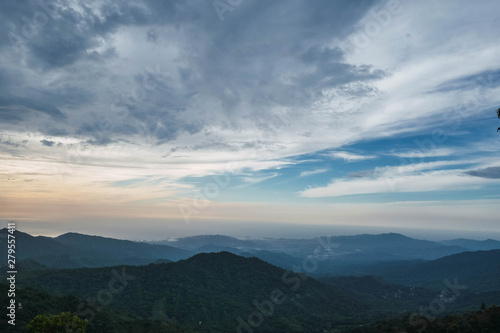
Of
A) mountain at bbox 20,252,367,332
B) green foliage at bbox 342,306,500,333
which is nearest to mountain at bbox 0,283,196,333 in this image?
mountain at bbox 20,252,367,332

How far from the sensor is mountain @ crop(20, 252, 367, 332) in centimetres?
10812

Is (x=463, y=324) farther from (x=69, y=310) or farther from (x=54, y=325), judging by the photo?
(x=69, y=310)

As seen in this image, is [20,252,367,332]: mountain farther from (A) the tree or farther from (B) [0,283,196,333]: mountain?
(A) the tree

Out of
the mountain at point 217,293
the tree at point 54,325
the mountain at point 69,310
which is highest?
the tree at point 54,325

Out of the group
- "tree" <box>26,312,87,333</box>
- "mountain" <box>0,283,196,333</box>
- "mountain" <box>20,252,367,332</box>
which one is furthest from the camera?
"mountain" <box>20,252,367,332</box>

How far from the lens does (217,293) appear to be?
5330 inches

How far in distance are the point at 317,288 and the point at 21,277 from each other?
14663 cm

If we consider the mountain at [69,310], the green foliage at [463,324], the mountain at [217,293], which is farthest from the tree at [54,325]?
the mountain at [217,293]

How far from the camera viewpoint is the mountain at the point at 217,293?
108 meters

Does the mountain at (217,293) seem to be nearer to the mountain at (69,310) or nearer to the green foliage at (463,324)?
the mountain at (69,310)

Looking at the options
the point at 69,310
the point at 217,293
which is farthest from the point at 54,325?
the point at 217,293

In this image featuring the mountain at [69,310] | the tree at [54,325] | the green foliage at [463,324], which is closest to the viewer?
the tree at [54,325]

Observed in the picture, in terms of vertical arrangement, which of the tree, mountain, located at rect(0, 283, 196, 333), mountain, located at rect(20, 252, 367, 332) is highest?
the tree

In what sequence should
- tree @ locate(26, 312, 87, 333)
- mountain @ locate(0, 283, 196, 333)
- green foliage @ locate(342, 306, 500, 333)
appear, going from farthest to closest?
mountain @ locate(0, 283, 196, 333) → green foliage @ locate(342, 306, 500, 333) → tree @ locate(26, 312, 87, 333)
